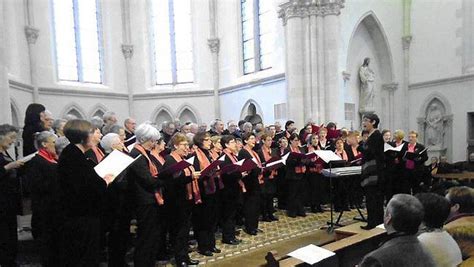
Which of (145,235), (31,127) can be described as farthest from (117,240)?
(31,127)

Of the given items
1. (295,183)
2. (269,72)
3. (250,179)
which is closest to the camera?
(250,179)

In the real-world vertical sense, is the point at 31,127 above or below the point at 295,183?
above

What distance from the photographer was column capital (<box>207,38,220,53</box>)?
675 inches

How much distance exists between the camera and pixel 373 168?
5652 millimetres

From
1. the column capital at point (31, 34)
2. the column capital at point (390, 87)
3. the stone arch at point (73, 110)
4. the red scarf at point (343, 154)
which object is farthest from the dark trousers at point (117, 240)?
the column capital at point (390, 87)

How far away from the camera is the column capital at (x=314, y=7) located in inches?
470

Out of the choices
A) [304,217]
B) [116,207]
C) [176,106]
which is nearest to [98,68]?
[176,106]

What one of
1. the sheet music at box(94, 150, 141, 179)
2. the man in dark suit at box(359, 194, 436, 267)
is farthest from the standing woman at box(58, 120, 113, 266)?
the man in dark suit at box(359, 194, 436, 267)

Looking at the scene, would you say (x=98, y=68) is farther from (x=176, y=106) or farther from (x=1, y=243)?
(x=1, y=243)

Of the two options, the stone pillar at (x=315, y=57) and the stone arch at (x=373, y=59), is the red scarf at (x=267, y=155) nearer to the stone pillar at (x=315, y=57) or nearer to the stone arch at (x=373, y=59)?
the stone pillar at (x=315, y=57)

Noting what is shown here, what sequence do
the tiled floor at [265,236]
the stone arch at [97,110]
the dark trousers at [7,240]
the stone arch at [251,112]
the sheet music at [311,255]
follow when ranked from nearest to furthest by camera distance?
the sheet music at [311,255] → the dark trousers at [7,240] → the tiled floor at [265,236] → the stone arch at [251,112] → the stone arch at [97,110]

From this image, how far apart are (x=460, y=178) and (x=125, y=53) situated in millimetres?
14372

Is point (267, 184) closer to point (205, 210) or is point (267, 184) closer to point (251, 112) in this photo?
point (205, 210)

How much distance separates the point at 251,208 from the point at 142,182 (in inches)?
101
